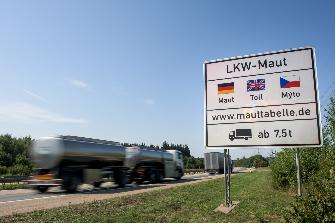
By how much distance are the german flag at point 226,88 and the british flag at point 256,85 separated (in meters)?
0.54

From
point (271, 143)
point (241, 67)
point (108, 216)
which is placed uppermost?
point (241, 67)

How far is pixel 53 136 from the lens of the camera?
75.9 feet

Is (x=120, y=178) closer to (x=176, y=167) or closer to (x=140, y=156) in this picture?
(x=140, y=156)

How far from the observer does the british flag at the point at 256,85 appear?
1141 centimetres

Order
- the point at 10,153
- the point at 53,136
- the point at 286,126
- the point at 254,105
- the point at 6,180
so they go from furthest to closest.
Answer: the point at 10,153, the point at 6,180, the point at 53,136, the point at 254,105, the point at 286,126

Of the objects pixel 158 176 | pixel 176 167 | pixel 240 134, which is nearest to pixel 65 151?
pixel 240 134

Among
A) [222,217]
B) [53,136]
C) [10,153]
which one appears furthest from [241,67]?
[10,153]

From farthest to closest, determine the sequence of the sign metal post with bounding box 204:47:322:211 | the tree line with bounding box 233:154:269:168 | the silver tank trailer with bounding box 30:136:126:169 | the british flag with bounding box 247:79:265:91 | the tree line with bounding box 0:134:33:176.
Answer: the tree line with bounding box 233:154:269:168, the tree line with bounding box 0:134:33:176, the silver tank trailer with bounding box 30:136:126:169, the british flag with bounding box 247:79:265:91, the sign metal post with bounding box 204:47:322:211

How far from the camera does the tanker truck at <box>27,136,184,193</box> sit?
22.8m

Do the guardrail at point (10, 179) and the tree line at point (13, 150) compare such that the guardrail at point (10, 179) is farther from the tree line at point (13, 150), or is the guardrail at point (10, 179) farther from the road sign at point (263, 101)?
the road sign at point (263, 101)

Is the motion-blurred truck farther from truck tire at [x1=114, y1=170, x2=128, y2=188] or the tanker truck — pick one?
truck tire at [x1=114, y1=170, x2=128, y2=188]

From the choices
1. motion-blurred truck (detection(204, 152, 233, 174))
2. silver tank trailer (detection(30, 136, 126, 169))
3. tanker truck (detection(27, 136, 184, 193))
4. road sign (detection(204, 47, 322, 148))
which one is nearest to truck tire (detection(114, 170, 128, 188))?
tanker truck (detection(27, 136, 184, 193))

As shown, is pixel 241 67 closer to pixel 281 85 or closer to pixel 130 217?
pixel 281 85

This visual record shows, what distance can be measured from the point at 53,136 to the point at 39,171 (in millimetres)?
2284
